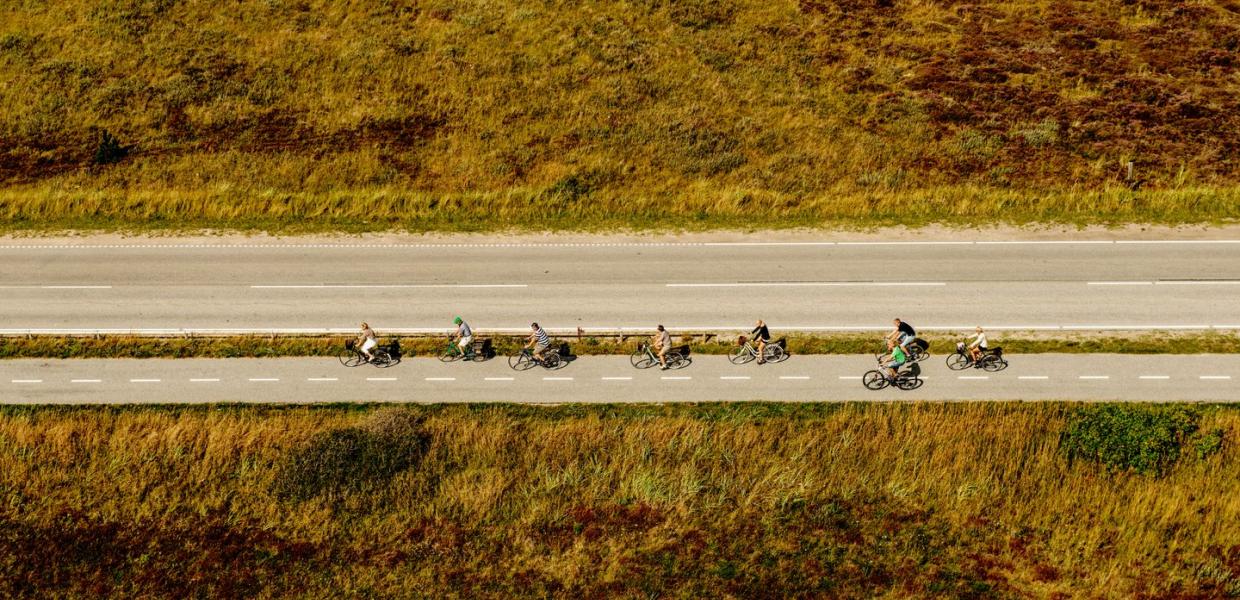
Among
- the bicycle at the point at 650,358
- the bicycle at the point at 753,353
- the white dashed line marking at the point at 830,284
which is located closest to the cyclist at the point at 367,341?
the bicycle at the point at 650,358

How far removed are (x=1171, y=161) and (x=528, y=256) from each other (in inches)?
1243

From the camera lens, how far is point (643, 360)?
2780 centimetres

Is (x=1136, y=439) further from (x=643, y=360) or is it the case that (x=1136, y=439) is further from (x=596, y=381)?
(x=596, y=381)

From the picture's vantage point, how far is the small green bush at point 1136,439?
2356 centimetres

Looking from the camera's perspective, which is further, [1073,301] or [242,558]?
[1073,301]

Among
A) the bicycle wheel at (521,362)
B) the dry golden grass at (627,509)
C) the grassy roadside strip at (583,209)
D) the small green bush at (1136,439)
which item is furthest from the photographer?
the grassy roadside strip at (583,209)

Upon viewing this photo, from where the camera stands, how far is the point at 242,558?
22125mm

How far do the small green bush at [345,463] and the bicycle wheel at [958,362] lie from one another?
1729 cm

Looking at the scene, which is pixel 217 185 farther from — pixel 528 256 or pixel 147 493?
pixel 147 493

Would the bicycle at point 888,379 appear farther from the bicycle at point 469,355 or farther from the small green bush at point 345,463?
the small green bush at point 345,463

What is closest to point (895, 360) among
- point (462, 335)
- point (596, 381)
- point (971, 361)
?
point (971, 361)

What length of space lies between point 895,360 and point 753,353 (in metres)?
4.56

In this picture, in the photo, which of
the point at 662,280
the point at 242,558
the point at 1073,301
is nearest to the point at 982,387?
the point at 1073,301

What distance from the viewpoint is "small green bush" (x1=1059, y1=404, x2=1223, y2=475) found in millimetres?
23562
